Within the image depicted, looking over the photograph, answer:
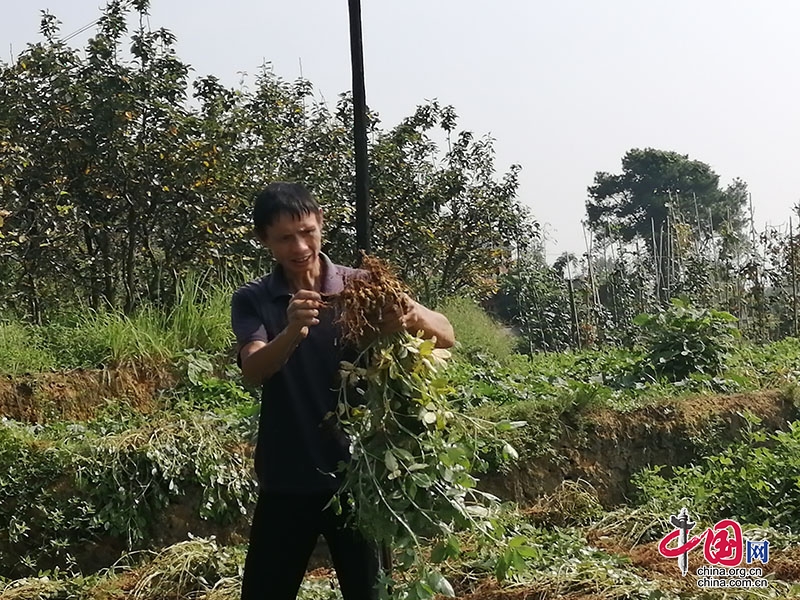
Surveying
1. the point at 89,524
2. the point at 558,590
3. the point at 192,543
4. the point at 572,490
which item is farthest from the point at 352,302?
the point at 572,490

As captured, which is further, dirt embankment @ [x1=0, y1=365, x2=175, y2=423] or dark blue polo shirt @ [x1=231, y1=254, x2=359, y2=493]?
dirt embankment @ [x1=0, y1=365, x2=175, y2=423]

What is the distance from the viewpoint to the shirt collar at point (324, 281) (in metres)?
2.30

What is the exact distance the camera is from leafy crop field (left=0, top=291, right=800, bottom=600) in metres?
3.67

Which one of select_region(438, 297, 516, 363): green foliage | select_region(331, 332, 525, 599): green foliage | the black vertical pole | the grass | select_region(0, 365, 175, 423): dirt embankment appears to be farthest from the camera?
select_region(438, 297, 516, 363): green foliage

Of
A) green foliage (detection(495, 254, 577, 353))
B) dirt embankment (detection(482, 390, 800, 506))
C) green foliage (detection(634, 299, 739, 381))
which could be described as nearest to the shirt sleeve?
dirt embankment (detection(482, 390, 800, 506))

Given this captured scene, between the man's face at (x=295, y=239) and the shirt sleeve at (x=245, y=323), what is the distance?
0.46 ft

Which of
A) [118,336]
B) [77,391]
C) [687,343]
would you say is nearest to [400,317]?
[77,391]

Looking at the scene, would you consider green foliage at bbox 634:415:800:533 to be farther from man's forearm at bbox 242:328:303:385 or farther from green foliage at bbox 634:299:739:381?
man's forearm at bbox 242:328:303:385

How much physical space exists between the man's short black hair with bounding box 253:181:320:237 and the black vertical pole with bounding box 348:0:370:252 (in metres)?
0.78

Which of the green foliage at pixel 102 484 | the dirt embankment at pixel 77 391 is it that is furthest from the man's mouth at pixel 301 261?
the dirt embankment at pixel 77 391

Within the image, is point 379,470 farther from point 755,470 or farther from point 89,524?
point 755,470

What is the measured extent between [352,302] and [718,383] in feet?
14.8

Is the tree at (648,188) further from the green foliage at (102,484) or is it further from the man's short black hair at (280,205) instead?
the man's short black hair at (280,205)

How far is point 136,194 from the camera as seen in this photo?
6.54m
